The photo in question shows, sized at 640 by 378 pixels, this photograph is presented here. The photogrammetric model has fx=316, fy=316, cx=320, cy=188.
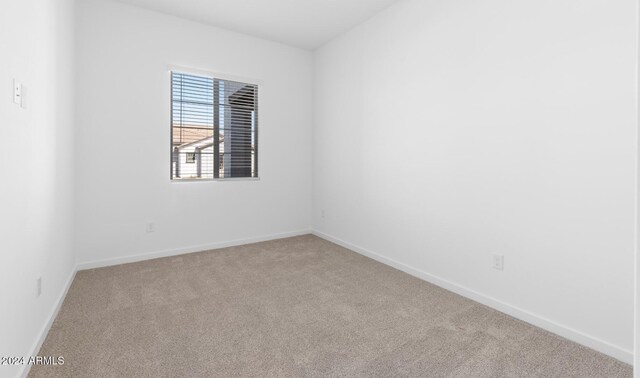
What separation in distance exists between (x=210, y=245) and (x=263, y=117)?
179cm

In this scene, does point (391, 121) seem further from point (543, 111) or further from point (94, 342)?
point (94, 342)

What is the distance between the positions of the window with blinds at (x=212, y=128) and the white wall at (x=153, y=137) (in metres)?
0.12

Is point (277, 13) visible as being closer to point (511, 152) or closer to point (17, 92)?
point (17, 92)

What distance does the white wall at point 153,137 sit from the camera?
3.17m

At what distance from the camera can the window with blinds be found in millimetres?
3686

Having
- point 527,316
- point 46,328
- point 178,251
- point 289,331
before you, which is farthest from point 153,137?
point 527,316

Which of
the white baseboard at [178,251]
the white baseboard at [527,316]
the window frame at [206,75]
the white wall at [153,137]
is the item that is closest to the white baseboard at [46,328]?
the white baseboard at [178,251]

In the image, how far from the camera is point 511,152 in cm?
228

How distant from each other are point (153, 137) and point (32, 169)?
178cm

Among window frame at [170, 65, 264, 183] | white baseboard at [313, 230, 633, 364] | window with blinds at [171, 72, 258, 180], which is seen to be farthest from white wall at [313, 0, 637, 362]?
window with blinds at [171, 72, 258, 180]

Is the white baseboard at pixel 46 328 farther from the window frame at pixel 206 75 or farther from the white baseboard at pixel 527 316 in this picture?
the white baseboard at pixel 527 316

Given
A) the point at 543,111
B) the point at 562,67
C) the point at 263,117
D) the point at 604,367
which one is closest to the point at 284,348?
the point at 604,367

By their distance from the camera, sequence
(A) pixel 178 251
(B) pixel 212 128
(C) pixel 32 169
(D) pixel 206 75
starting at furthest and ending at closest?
1. (B) pixel 212 128
2. (D) pixel 206 75
3. (A) pixel 178 251
4. (C) pixel 32 169

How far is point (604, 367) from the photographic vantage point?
172cm
